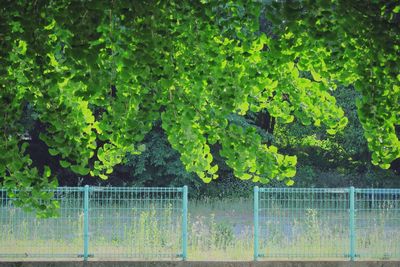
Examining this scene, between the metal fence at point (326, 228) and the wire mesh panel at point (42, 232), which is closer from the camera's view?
the wire mesh panel at point (42, 232)

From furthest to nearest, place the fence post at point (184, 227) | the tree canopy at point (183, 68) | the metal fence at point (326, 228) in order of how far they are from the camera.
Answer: the metal fence at point (326, 228), the fence post at point (184, 227), the tree canopy at point (183, 68)

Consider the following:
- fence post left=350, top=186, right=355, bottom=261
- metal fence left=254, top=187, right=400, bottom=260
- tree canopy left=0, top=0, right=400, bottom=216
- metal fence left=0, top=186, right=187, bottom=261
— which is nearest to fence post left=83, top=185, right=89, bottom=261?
metal fence left=0, top=186, right=187, bottom=261

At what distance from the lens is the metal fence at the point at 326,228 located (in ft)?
45.6

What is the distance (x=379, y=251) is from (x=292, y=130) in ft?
56.2

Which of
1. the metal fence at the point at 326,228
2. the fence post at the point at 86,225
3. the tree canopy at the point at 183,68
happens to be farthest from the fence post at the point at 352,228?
the tree canopy at the point at 183,68

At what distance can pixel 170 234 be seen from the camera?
14.0 m

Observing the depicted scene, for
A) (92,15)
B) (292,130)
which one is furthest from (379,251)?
(292,130)

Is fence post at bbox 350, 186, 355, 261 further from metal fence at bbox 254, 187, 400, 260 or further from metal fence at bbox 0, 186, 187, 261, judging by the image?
metal fence at bbox 0, 186, 187, 261

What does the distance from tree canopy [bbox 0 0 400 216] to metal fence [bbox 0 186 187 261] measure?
7542 mm

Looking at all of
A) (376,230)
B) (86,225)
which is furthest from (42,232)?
(376,230)

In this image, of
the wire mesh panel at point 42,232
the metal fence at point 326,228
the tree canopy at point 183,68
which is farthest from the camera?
the metal fence at point 326,228

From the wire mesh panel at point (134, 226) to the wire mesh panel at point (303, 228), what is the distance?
1.44m

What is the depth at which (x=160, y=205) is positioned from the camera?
547 inches

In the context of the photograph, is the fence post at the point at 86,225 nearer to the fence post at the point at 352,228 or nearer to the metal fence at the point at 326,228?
the metal fence at the point at 326,228
